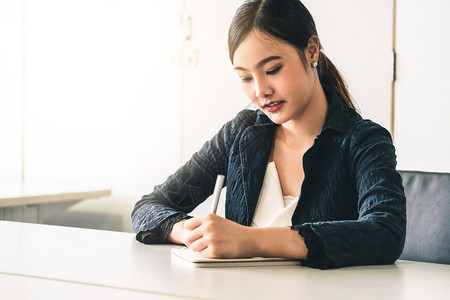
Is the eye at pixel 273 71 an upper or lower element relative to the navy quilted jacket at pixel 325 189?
upper

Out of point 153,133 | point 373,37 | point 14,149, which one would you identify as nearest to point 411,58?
point 373,37

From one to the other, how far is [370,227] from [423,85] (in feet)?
4.75

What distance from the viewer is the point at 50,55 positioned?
123 inches

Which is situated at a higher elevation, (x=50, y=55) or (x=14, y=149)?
(x=50, y=55)

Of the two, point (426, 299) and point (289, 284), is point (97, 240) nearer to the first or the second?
point (289, 284)

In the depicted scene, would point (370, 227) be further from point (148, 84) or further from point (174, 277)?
point (148, 84)

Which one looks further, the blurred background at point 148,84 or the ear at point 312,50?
the blurred background at point 148,84

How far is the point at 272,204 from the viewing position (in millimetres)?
1355

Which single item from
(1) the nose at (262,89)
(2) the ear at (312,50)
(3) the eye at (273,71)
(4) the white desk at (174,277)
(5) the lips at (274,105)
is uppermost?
(2) the ear at (312,50)

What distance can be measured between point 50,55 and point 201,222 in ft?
7.82

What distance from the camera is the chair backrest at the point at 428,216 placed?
1341 mm

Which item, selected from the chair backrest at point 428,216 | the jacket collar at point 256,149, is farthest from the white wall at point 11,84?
the chair backrest at point 428,216

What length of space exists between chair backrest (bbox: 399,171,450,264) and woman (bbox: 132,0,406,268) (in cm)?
20

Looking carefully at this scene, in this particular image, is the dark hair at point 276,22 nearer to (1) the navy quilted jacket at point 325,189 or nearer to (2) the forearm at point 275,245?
(1) the navy quilted jacket at point 325,189
